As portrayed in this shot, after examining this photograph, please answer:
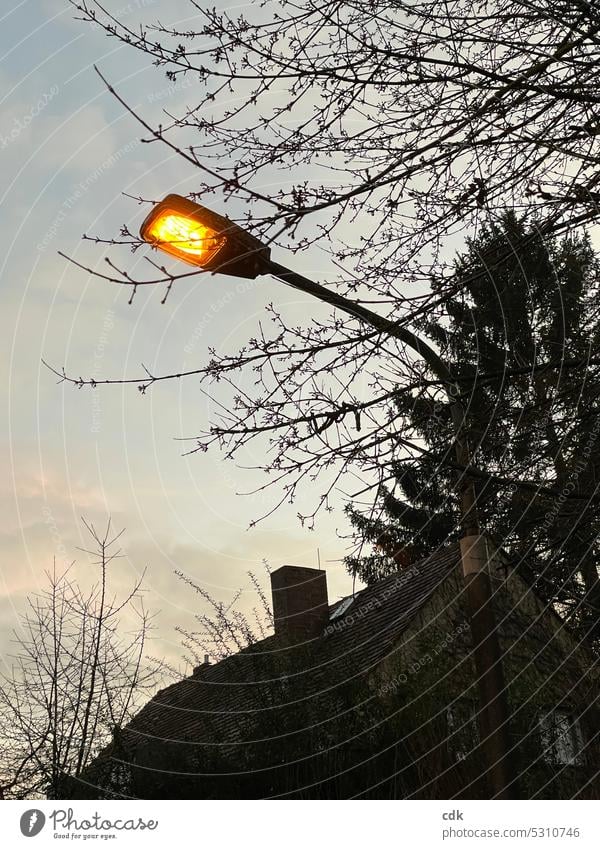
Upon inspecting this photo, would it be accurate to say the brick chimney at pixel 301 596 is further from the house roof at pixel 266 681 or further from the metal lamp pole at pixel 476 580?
the metal lamp pole at pixel 476 580

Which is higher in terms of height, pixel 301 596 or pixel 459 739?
pixel 301 596

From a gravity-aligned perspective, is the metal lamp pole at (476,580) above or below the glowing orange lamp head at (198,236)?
below

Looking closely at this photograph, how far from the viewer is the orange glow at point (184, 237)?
3285 mm

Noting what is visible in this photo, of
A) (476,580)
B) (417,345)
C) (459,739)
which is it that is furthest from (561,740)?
(417,345)

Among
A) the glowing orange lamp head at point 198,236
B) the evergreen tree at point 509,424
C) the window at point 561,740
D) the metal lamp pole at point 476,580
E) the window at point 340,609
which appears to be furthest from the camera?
the window at point 340,609

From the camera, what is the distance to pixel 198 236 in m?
3.34

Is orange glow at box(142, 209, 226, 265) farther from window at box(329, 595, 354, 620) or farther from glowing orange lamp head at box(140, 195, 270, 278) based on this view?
window at box(329, 595, 354, 620)

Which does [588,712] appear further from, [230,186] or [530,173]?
[230,186]

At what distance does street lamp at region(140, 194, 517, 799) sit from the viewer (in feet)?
10.9

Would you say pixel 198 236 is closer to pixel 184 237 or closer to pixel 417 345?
pixel 184 237

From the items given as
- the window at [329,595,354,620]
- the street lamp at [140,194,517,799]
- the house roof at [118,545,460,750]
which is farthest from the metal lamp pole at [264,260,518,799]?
the window at [329,595,354,620]

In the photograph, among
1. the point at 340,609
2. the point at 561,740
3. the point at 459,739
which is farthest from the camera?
the point at 340,609

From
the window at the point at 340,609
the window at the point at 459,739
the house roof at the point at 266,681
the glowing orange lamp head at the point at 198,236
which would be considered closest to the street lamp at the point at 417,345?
the glowing orange lamp head at the point at 198,236

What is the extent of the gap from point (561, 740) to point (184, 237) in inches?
421
